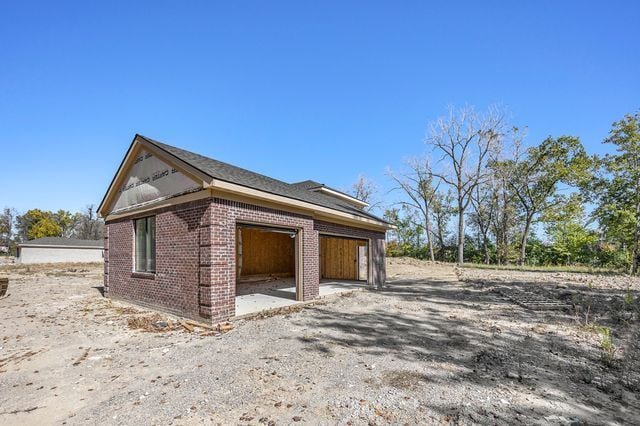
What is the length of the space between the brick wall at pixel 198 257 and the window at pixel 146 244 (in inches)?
9.2

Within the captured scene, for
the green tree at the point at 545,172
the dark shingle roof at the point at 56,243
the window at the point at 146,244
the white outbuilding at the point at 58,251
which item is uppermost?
the green tree at the point at 545,172

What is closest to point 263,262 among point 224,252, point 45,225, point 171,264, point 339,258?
point 339,258

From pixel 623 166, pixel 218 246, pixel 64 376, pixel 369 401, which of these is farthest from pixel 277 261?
pixel 623 166

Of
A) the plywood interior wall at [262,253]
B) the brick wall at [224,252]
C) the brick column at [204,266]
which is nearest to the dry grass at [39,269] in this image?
the plywood interior wall at [262,253]

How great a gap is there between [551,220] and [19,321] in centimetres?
3431

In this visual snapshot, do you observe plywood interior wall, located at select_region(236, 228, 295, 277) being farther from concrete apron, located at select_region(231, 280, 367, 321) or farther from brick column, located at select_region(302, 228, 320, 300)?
brick column, located at select_region(302, 228, 320, 300)

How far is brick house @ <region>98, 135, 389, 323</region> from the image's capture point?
23.9ft

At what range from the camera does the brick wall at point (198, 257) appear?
7172 mm

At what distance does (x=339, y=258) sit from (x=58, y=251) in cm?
3482

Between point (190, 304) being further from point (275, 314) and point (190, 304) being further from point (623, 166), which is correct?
point (623, 166)

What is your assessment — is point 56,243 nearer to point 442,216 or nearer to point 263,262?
point 263,262

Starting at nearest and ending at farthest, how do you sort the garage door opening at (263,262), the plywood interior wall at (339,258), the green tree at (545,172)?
the garage door opening at (263,262), the plywood interior wall at (339,258), the green tree at (545,172)

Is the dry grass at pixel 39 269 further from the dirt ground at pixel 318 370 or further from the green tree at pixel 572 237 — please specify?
the green tree at pixel 572 237

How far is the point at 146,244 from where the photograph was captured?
31.4 feet
